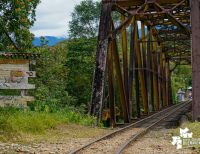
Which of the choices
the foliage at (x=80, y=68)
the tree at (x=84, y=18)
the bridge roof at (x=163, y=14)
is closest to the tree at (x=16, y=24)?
the bridge roof at (x=163, y=14)

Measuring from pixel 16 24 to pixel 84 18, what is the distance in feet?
86.7

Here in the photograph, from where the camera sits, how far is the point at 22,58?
1201cm

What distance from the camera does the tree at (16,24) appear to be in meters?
13.6

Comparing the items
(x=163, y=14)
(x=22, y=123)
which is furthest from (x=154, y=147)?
(x=163, y=14)

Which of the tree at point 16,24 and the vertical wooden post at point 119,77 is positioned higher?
the tree at point 16,24

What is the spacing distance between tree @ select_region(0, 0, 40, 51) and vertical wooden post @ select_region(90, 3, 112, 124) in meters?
2.58

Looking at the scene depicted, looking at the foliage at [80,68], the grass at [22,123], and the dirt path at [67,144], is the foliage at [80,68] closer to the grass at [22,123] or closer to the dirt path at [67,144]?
the grass at [22,123]

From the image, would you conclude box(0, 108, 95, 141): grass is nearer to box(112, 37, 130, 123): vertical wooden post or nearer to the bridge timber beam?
box(112, 37, 130, 123): vertical wooden post

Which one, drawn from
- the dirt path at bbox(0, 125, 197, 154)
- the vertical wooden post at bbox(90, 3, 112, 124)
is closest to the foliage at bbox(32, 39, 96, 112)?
the vertical wooden post at bbox(90, 3, 112, 124)

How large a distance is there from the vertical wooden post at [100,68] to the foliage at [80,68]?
11143 millimetres

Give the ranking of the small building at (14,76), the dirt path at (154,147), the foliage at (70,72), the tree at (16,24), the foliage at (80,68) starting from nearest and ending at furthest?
the dirt path at (154,147)
the small building at (14,76)
the tree at (16,24)
the foliage at (70,72)
the foliage at (80,68)

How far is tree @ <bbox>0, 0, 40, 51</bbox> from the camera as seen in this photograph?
44.5 ft

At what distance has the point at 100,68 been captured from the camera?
51.4ft

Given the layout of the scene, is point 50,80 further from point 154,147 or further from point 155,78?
point 154,147
